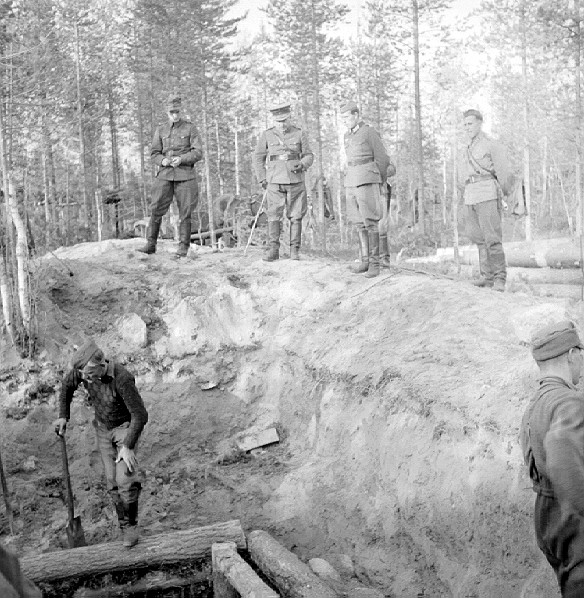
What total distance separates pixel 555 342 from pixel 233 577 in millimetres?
3483

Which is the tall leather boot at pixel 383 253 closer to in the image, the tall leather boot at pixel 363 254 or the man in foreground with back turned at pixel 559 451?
the tall leather boot at pixel 363 254

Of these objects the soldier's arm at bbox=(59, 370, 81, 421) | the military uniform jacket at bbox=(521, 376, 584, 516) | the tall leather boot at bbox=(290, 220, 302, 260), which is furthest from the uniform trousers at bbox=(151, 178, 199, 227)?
the military uniform jacket at bbox=(521, 376, 584, 516)

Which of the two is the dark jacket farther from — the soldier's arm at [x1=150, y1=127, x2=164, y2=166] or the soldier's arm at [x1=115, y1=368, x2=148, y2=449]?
the soldier's arm at [x1=150, y1=127, x2=164, y2=166]

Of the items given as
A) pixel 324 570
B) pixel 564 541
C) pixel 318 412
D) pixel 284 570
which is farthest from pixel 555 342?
pixel 318 412

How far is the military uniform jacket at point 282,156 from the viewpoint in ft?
31.4

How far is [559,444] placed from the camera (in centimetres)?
257

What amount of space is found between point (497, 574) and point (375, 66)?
3281cm

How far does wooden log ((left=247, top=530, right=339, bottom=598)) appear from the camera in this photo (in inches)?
191

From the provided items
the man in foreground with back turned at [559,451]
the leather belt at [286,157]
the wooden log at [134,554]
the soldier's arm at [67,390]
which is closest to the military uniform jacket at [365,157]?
the leather belt at [286,157]

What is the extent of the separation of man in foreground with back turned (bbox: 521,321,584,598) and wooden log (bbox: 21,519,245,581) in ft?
11.4

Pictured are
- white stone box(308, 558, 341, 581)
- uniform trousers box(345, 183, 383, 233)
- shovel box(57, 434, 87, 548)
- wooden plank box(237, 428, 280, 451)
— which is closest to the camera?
white stone box(308, 558, 341, 581)

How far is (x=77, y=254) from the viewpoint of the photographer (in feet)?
34.6

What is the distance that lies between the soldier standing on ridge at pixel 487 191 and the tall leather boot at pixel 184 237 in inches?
168

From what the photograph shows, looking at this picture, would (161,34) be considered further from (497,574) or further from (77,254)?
(497,574)
